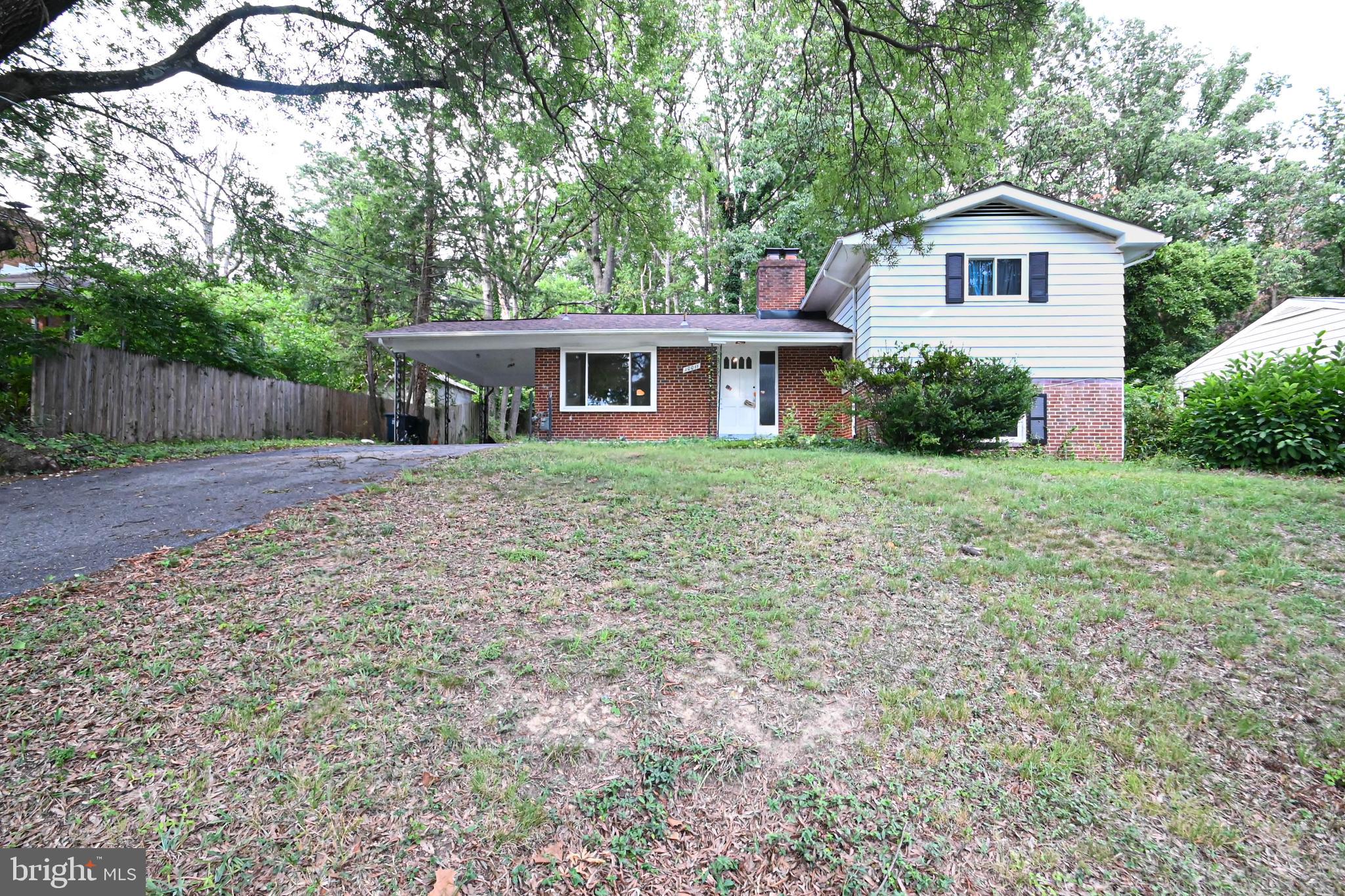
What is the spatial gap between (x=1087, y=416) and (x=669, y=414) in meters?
8.71

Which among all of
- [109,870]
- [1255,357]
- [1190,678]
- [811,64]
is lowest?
[109,870]

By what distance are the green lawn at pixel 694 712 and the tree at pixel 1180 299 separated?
55.5 feet

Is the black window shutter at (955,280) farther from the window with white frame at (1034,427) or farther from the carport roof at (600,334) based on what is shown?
the window with white frame at (1034,427)

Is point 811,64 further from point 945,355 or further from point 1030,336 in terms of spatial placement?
point 1030,336

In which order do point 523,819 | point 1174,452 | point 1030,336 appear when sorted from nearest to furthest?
point 523,819 < point 1174,452 < point 1030,336

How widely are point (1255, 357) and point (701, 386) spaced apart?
31.1 feet

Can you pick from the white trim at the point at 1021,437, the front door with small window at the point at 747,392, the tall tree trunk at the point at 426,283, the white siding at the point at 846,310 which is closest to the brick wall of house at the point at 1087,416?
the white trim at the point at 1021,437

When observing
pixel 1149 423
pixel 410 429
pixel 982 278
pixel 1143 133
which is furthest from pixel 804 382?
pixel 1143 133

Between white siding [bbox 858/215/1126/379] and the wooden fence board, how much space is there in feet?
43.5

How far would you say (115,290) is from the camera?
900 centimetres

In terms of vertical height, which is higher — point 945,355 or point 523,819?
point 945,355

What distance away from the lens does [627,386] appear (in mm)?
13898

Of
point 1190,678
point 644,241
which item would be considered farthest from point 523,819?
point 644,241

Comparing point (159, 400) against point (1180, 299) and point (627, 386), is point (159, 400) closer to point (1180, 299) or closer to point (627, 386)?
point (627, 386)
